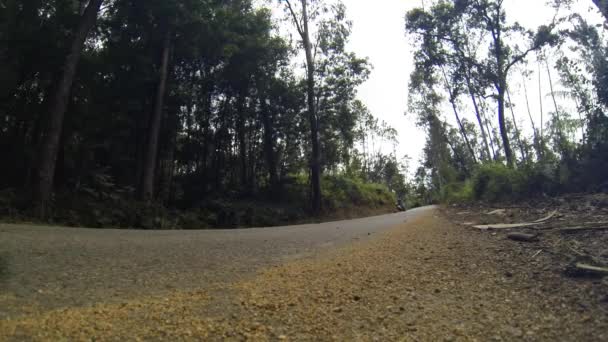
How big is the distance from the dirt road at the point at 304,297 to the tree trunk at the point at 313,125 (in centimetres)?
1443

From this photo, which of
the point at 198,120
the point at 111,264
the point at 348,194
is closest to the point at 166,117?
the point at 198,120

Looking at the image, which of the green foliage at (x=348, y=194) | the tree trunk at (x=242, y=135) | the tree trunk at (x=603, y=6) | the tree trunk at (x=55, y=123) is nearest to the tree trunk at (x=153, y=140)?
the tree trunk at (x=55, y=123)

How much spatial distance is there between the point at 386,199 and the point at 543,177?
18640 millimetres

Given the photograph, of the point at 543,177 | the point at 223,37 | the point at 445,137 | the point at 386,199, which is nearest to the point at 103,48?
the point at 223,37

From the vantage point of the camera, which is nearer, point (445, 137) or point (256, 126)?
point (256, 126)

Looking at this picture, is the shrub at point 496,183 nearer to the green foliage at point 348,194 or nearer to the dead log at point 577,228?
the dead log at point 577,228

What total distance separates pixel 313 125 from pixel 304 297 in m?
17.1

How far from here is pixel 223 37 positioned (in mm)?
16422

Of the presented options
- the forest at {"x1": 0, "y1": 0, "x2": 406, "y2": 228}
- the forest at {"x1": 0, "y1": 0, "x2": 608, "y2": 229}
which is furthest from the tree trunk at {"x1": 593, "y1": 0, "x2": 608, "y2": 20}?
the forest at {"x1": 0, "y1": 0, "x2": 406, "y2": 228}

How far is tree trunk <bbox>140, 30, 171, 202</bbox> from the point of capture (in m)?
13.0

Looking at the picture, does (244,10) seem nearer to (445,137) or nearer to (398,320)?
(398,320)

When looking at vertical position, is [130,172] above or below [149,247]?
above

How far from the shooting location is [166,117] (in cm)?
1778

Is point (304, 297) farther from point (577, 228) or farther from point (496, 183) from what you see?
point (496, 183)
